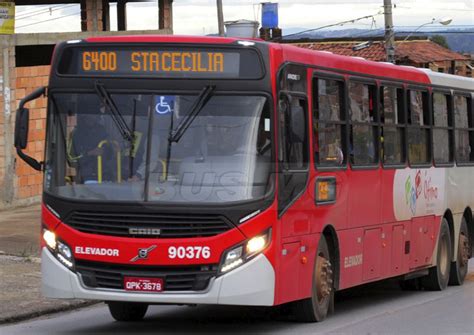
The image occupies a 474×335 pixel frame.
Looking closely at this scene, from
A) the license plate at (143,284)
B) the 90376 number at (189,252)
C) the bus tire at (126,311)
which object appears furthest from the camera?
the bus tire at (126,311)

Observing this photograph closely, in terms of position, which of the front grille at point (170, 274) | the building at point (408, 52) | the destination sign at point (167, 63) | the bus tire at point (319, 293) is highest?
the building at point (408, 52)

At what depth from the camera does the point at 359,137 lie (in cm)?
1352

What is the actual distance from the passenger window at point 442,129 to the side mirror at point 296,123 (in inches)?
220

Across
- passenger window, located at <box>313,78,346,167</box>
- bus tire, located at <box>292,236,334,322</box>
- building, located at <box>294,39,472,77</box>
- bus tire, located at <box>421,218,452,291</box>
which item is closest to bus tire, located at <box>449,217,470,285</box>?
bus tire, located at <box>421,218,452,291</box>

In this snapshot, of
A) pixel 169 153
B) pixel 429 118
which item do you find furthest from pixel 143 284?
pixel 429 118

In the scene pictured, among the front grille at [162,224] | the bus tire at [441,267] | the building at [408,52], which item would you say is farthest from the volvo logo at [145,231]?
the building at [408,52]

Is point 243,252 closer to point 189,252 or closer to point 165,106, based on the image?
point 189,252

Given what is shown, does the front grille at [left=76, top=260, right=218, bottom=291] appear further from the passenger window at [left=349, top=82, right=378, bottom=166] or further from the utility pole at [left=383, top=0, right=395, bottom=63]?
the utility pole at [left=383, top=0, right=395, bottom=63]

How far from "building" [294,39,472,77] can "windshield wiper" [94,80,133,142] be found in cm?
3969

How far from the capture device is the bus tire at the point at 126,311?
12531 mm

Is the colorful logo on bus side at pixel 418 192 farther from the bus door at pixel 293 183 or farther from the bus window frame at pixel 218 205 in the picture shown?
the bus window frame at pixel 218 205

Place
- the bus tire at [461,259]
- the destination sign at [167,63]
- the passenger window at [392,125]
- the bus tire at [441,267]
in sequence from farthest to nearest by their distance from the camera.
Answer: the bus tire at [461,259] < the bus tire at [441,267] < the passenger window at [392,125] < the destination sign at [167,63]

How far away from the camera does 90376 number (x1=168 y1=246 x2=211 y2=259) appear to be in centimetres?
1045

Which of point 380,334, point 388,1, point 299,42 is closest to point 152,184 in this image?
point 380,334
